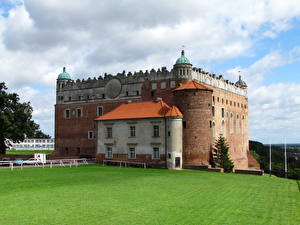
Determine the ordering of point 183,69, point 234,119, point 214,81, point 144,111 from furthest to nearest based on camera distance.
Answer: point 234,119, point 214,81, point 183,69, point 144,111

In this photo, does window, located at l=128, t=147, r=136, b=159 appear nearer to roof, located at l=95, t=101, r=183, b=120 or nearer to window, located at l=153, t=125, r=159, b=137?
window, located at l=153, t=125, r=159, b=137

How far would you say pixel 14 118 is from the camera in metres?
49.6

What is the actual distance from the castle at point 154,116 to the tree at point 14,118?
30.1 feet

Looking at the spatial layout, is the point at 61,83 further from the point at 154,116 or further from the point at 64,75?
the point at 154,116

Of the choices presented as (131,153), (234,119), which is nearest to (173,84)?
(131,153)

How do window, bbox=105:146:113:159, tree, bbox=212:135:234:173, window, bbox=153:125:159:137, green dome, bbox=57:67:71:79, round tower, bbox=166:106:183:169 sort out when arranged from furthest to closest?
green dome, bbox=57:67:71:79 → window, bbox=105:146:113:159 → tree, bbox=212:135:234:173 → window, bbox=153:125:159:137 → round tower, bbox=166:106:183:169

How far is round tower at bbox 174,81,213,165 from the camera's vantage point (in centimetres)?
4025

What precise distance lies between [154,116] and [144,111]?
8.24 feet

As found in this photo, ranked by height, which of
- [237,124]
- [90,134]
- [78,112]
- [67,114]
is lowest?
[90,134]

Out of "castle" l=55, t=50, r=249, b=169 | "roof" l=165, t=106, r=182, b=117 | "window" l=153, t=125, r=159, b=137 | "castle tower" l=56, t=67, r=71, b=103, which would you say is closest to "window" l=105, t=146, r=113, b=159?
"castle" l=55, t=50, r=249, b=169

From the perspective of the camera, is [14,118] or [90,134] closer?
[14,118]

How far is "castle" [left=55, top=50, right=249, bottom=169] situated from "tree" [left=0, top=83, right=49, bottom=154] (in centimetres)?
917

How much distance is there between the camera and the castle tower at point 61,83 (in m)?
60.4

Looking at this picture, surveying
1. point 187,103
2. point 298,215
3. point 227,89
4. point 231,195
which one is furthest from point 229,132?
point 298,215
